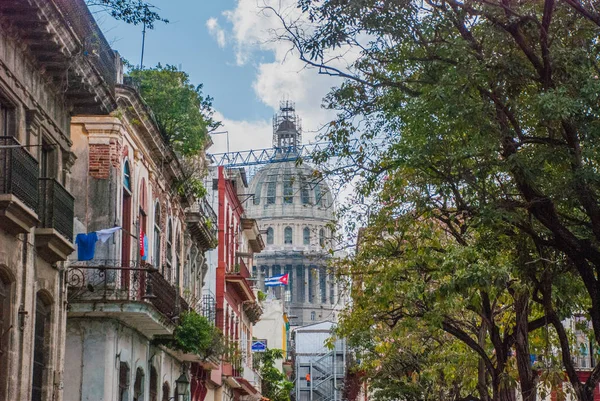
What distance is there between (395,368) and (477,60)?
34.3 m

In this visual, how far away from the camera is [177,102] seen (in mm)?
26953

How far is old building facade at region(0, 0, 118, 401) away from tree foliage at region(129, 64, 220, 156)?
5.55 m

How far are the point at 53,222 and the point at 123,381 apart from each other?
8.00m

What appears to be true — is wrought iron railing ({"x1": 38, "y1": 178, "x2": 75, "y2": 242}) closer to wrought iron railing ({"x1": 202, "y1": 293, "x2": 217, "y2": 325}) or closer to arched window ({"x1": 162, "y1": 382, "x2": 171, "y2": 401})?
arched window ({"x1": 162, "y1": 382, "x2": 171, "y2": 401})

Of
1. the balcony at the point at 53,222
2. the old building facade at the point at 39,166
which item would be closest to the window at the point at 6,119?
the old building facade at the point at 39,166

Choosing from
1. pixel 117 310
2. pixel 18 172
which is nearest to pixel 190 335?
pixel 117 310

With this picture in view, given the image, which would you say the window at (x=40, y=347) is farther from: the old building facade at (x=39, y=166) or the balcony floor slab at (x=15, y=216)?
the balcony floor slab at (x=15, y=216)

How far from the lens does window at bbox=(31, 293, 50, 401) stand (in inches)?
735

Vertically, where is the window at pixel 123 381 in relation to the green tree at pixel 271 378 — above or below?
below

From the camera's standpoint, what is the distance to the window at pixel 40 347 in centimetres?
1867

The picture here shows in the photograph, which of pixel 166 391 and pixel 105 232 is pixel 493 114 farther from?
pixel 166 391

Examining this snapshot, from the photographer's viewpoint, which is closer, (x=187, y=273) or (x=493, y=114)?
(x=493, y=114)

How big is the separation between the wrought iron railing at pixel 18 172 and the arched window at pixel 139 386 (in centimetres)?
1058

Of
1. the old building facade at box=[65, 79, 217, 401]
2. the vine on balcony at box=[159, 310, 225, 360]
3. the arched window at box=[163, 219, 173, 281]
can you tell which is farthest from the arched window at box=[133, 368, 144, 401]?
the arched window at box=[163, 219, 173, 281]
